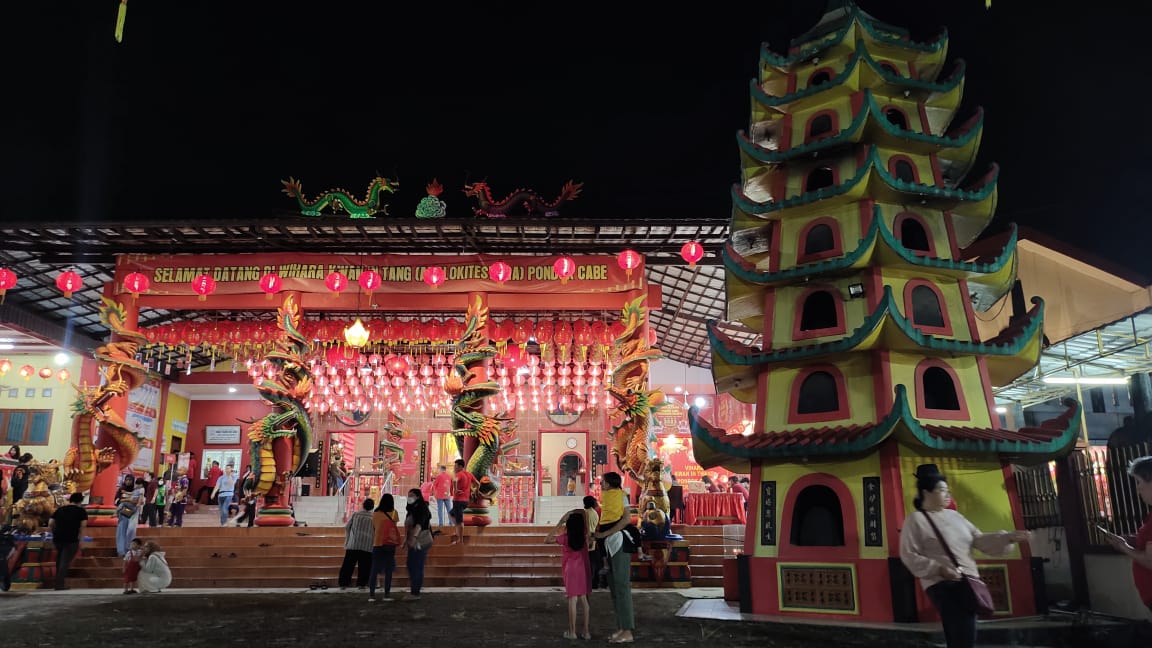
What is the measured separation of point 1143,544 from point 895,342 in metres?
4.57

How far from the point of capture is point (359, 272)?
1633 cm

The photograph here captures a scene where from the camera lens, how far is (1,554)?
1198cm

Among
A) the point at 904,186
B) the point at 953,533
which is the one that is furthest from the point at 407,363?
the point at 953,533

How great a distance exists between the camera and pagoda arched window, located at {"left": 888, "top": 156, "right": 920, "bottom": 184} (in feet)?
33.6

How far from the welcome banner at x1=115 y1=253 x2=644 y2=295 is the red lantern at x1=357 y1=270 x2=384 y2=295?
0.51 meters

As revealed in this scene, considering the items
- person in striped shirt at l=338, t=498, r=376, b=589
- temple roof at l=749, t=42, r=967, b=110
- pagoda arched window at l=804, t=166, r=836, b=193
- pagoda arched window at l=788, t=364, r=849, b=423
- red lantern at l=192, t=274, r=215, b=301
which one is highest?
temple roof at l=749, t=42, r=967, b=110

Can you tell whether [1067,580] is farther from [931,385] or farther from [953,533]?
[953,533]

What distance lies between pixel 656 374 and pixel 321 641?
25793mm

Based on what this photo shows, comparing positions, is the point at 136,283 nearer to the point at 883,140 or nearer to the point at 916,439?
the point at 883,140

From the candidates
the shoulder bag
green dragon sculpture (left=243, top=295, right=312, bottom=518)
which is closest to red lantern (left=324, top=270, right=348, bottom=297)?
green dragon sculpture (left=243, top=295, right=312, bottom=518)

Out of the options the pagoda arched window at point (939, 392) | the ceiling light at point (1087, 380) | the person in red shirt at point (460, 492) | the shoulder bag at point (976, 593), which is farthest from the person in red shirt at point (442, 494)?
the ceiling light at point (1087, 380)

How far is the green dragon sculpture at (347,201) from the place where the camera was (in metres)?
16.0

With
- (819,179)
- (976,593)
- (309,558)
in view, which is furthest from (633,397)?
(976,593)

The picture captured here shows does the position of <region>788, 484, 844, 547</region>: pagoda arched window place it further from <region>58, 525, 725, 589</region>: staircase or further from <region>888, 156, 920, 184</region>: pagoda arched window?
<region>888, 156, 920, 184</region>: pagoda arched window
